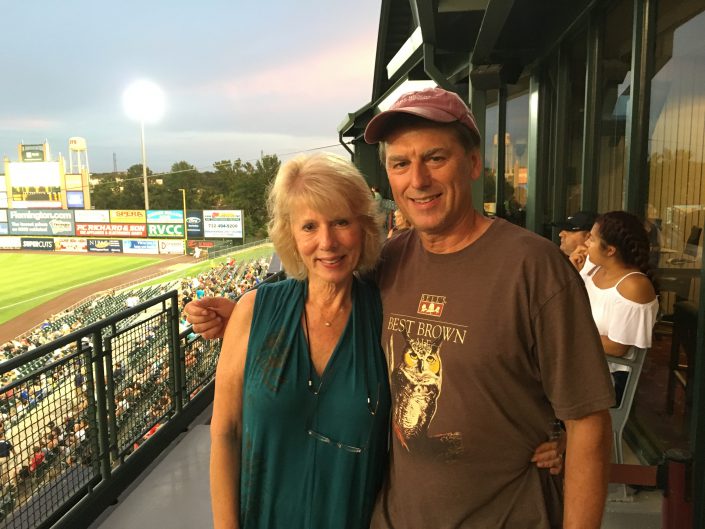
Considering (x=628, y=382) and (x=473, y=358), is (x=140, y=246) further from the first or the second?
(x=473, y=358)

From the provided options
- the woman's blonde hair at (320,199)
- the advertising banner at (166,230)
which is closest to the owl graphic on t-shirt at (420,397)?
the woman's blonde hair at (320,199)

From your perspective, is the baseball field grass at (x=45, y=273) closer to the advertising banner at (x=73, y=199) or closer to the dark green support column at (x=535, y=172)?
the advertising banner at (x=73, y=199)

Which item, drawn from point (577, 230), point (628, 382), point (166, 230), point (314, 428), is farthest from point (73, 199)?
point (314, 428)

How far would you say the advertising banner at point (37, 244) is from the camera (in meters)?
64.4

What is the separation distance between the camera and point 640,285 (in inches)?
97.8

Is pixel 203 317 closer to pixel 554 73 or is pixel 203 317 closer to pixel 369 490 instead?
pixel 369 490

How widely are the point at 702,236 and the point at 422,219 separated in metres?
1.92

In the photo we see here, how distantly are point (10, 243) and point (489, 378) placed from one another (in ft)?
250

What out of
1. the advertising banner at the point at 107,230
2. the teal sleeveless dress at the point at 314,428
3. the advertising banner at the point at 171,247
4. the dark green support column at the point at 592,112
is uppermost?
the dark green support column at the point at 592,112

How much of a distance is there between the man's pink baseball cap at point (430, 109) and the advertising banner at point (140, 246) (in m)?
64.7

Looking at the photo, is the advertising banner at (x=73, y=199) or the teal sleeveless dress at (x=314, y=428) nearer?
the teal sleeveless dress at (x=314, y=428)

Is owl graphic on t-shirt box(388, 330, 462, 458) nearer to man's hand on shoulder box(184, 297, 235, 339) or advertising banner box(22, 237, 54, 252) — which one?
man's hand on shoulder box(184, 297, 235, 339)

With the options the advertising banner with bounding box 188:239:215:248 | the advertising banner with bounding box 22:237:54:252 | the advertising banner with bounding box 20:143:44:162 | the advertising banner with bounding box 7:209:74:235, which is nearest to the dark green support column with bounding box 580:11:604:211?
the advertising banner with bounding box 188:239:215:248

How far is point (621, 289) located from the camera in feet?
8.27
